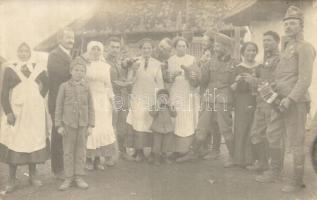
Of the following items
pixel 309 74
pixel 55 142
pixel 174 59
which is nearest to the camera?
pixel 309 74

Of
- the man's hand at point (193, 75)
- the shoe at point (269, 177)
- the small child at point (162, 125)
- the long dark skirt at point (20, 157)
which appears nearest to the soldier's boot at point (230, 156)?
the shoe at point (269, 177)

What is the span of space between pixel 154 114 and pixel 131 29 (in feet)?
2.73

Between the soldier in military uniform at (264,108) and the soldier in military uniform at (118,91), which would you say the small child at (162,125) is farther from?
the soldier in military uniform at (264,108)

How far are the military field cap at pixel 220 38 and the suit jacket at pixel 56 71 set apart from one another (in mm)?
1312

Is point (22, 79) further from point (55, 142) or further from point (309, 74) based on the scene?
point (309, 74)

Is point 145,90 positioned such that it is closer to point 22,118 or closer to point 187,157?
point 187,157

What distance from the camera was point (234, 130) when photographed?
14.8 feet

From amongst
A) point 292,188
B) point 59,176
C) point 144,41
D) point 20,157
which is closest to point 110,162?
point 59,176

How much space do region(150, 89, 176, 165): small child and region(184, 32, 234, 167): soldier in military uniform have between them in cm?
32

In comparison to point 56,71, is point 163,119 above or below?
below

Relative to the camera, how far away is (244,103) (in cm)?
440

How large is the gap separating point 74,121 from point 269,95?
68.2 inches

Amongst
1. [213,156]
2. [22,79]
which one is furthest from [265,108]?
[22,79]

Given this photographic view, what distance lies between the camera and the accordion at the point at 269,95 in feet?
13.2
